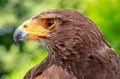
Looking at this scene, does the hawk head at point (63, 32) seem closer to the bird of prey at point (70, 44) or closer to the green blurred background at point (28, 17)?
the bird of prey at point (70, 44)

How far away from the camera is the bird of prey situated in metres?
2.94

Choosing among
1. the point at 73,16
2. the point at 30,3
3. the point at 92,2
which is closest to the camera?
the point at 73,16

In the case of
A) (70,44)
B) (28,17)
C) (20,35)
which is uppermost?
(28,17)

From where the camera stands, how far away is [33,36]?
116 inches

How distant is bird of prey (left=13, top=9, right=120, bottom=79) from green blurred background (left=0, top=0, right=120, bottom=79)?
1.69 ft

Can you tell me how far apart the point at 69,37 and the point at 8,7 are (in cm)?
235

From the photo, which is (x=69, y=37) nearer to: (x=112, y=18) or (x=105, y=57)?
(x=105, y=57)

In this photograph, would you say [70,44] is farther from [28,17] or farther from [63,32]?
[28,17]

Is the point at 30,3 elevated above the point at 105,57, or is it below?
above

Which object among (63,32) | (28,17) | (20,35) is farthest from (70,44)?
(28,17)

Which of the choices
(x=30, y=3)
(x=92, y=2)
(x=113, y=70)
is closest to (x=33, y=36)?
(x=113, y=70)

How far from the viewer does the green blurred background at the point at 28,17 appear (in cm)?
355

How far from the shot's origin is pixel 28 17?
4.99 metres

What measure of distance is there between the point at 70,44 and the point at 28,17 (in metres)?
2.05
